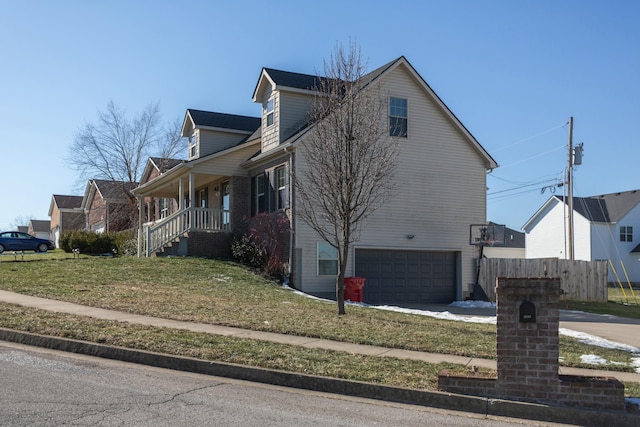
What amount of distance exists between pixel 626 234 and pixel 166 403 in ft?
152

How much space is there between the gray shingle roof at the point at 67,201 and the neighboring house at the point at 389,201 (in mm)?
40939

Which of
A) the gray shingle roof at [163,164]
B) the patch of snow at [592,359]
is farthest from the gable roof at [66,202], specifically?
the patch of snow at [592,359]

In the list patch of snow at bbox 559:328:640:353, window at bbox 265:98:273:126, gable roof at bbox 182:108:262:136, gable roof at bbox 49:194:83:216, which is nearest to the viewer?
patch of snow at bbox 559:328:640:353

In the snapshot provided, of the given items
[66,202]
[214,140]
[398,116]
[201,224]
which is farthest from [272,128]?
[66,202]

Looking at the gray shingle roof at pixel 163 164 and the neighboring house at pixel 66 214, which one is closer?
the gray shingle roof at pixel 163 164

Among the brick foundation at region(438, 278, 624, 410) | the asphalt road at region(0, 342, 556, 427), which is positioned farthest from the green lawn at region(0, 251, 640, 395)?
the brick foundation at region(438, 278, 624, 410)

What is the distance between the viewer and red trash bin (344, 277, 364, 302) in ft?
68.7

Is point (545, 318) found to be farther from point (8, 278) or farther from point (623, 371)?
point (8, 278)

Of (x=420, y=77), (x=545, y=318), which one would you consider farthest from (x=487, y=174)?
(x=545, y=318)

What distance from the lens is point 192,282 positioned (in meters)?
19.2

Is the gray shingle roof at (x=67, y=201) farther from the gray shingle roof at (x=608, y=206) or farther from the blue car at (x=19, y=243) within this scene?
the gray shingle roof at (x=608, y=206)

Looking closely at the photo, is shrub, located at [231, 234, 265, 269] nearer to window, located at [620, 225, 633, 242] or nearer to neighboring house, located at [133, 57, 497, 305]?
neighboring house, located at [133, 57, 497, 305]

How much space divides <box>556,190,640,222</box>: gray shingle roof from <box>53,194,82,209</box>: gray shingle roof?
4639 cm

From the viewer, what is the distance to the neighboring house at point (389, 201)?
74.4ft
